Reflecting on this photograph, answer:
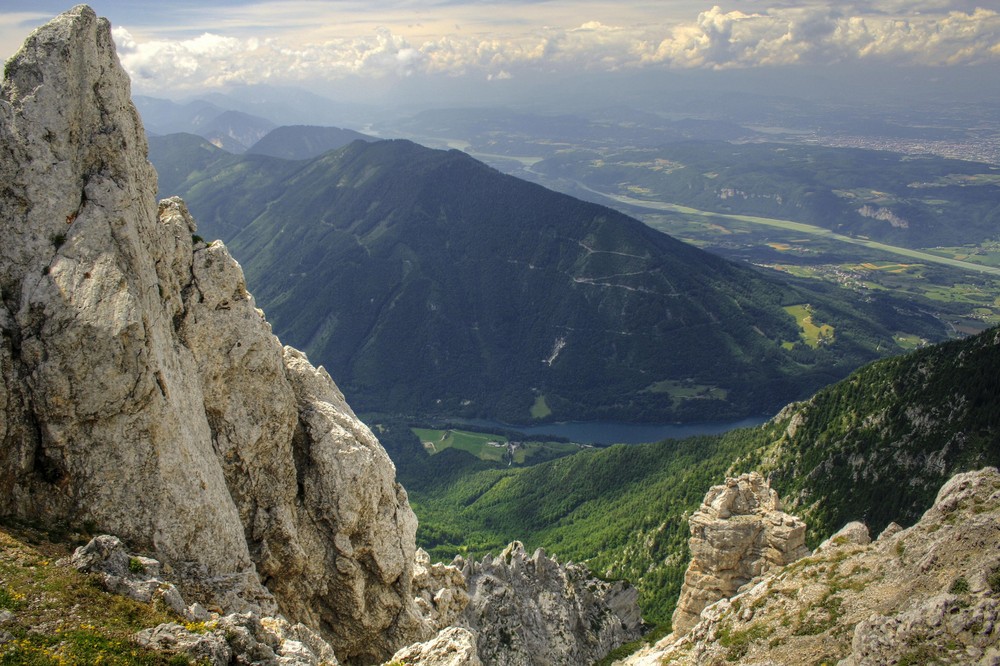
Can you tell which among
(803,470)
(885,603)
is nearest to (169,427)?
(885,603)

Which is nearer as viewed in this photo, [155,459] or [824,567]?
[155,459]

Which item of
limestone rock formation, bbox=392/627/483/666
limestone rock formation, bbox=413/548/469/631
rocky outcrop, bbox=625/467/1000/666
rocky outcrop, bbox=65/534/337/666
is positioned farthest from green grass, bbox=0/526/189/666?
rocky outcrop, bbox=625/467/1000/666

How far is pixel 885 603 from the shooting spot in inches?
1243

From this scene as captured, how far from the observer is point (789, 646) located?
33938mm

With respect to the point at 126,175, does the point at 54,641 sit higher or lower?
lower

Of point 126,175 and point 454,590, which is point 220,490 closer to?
point 126,175

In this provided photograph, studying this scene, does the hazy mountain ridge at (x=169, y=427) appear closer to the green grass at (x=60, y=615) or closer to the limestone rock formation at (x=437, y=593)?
the green grass at (x=60, y=615)

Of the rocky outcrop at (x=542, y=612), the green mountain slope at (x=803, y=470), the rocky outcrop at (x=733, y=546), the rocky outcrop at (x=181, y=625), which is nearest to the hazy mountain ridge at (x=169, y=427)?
the rocky outcrop at (x=181, y=625)

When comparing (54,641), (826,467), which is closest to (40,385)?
(54,641)

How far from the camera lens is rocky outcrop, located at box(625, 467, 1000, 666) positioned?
2427 centimetres

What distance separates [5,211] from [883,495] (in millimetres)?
96090

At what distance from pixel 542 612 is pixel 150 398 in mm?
48953

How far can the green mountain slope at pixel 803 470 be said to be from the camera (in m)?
86.6

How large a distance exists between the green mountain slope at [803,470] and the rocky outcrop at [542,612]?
64.2 feet
